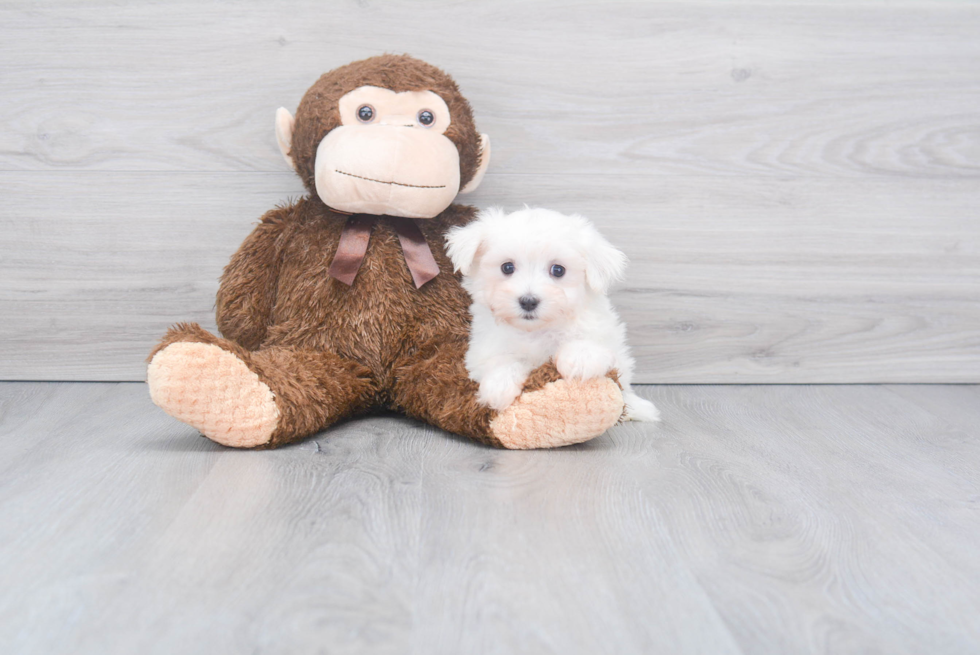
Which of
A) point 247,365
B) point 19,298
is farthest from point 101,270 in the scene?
point 247,365

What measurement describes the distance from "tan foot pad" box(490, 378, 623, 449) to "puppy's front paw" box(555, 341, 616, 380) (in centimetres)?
1

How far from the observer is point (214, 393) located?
100 cm

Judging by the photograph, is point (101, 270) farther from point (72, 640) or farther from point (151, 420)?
A: point (72, 640)

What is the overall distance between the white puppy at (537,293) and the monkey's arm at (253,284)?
34 centimetres

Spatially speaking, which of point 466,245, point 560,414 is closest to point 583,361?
point 560,414

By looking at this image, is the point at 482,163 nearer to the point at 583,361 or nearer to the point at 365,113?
the point at 365,113

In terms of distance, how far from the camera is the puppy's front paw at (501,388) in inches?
41.6

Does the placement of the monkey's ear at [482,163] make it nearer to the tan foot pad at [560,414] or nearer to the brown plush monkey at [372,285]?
the brown plush monkey at [372,285]

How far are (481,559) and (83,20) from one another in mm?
1223

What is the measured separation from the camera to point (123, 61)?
53.7 inches

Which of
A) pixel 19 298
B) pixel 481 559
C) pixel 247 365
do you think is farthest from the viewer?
pixel 19 298

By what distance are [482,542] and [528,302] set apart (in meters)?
0.36

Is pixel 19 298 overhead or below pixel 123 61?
below

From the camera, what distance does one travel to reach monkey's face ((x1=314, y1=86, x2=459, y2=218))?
Result: 115 cm
